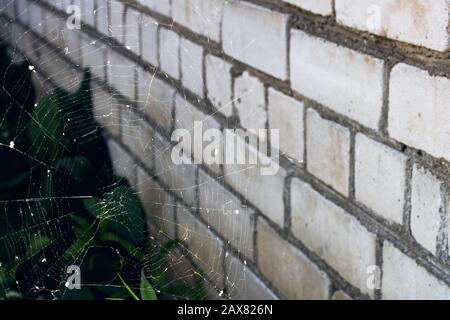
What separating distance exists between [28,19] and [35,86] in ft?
2.03

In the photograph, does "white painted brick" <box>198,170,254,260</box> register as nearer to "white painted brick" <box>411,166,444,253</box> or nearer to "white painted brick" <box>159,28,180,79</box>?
"white painted brick" <box>159,28,180,79</box>

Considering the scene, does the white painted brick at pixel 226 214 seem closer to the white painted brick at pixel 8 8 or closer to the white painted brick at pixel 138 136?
the white painted brick at pixel 138 136

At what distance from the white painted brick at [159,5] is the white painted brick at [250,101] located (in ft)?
1.90

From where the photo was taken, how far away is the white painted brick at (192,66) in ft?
9.27

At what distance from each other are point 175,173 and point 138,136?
34 cm

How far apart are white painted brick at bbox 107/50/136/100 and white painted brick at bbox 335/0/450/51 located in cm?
165

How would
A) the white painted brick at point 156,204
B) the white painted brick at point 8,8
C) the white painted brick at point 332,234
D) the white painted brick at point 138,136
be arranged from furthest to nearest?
the white painted brick at point 8,8 → the white painted brick at point 138,136 → the white painted brick at point 156,204 → the white painted brick at point 332,234

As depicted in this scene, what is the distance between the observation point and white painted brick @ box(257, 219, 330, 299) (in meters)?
2.27

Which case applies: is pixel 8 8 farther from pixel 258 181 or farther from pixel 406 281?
pixel 406 281

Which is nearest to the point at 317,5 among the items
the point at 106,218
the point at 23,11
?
the point at 106,218

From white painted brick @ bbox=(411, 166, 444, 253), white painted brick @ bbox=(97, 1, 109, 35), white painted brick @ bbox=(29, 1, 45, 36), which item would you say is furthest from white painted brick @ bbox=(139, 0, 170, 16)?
white painted brick @ bbox=(29, 1, 45, 36)

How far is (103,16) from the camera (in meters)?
3.69

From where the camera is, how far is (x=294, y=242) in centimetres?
238

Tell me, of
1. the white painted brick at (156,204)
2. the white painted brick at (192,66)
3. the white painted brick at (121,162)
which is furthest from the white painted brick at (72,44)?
the white painted brick at (192,66)
